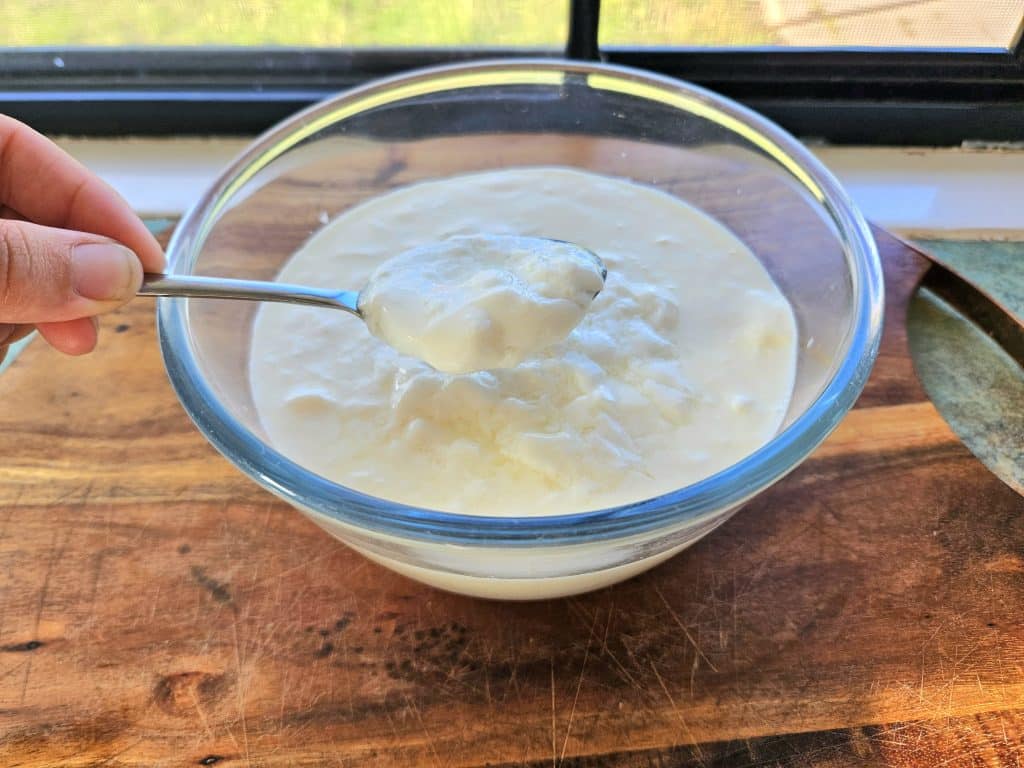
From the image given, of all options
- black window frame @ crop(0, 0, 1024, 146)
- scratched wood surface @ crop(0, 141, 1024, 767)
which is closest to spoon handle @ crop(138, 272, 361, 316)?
scratched wood surface @ crop(0, 141, 1024, 767)

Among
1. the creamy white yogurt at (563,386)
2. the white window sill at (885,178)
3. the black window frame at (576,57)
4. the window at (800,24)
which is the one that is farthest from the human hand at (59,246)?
the window at (800,24)

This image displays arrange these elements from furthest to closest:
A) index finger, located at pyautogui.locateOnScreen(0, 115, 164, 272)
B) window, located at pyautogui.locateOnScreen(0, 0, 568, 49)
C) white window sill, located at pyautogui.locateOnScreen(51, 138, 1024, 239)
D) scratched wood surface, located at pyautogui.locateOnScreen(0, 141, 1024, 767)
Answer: window, located at pyautogui.locateOnScreen(0, 0, 568, 49) → white window sill, located at pyautogui.locateOnScreen(51, 138, 1024, 239) → index finger, located at pyautogui.locateOnScreen(0, 115, 164, 272) → scratched wood surface, located at pyautogui.locateOnScreen(0, 141, 1024, 767)

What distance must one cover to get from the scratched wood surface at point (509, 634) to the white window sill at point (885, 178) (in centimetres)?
65

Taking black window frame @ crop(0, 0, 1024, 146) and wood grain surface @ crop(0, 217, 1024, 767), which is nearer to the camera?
wood grain surface @ crop(0, 217, 1024, 767)

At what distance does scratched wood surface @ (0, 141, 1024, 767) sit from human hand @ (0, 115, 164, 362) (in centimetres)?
29

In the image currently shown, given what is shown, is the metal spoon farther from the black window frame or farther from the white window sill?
the black window frame

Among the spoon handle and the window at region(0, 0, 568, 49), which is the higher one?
the window at region(0, 0, 568, 49)

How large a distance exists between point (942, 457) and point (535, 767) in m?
0.71

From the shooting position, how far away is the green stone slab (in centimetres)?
127

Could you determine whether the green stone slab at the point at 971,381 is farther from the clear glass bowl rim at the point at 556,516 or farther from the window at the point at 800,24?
the window at the point at 800,24

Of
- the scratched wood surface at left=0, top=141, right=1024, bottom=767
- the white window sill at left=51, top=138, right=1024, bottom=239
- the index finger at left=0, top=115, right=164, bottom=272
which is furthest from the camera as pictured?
the white window sill at left=51, top=138, right=1024, bottom=239

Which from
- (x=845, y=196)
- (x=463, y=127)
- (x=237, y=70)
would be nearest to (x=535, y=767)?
(x=845, y=196)

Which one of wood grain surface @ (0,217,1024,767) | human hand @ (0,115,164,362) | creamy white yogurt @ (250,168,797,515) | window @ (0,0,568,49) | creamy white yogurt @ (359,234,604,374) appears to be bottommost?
wood grain surface @ (0,217,1024,767)

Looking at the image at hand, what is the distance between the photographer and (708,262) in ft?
4.30
